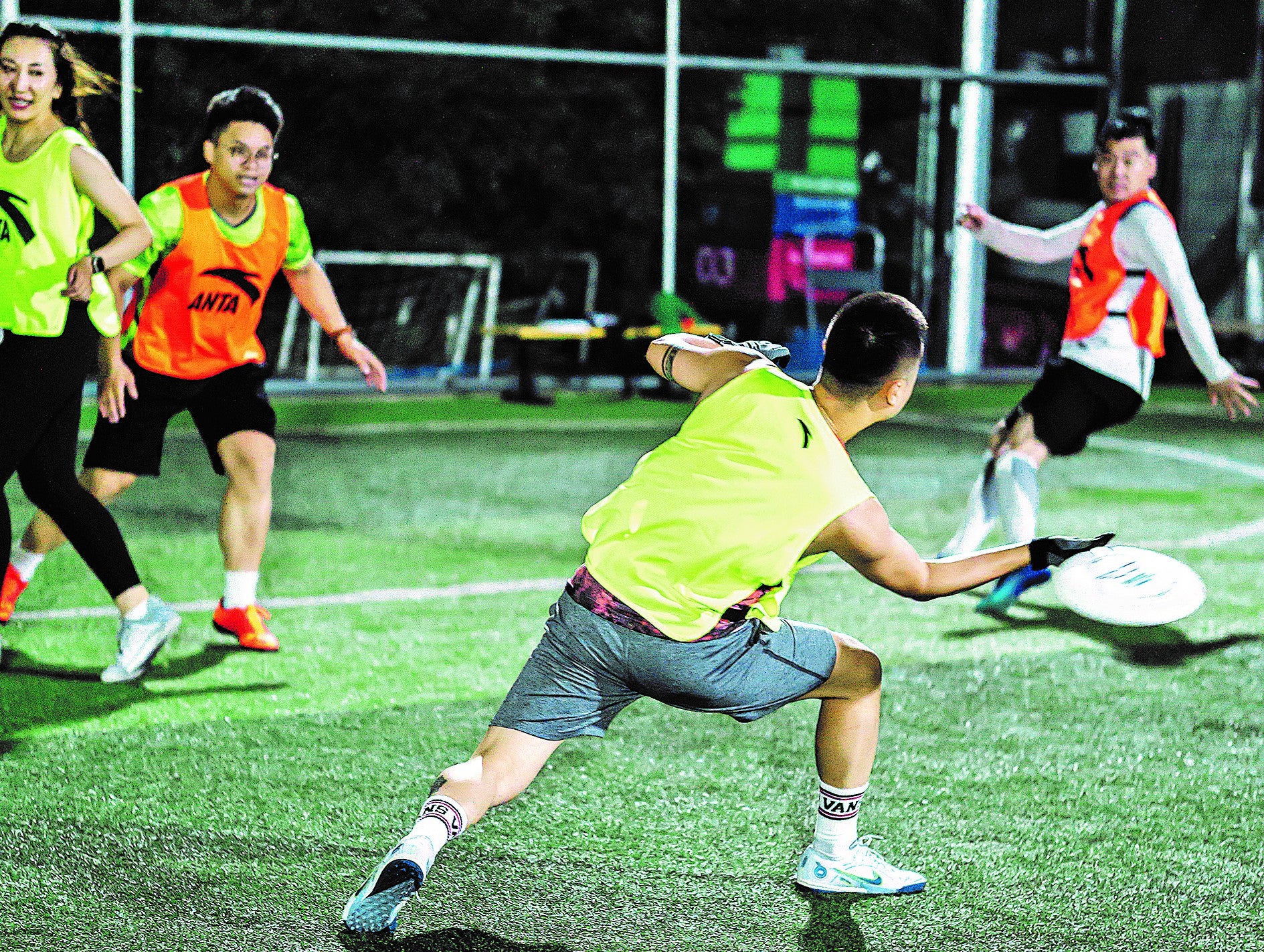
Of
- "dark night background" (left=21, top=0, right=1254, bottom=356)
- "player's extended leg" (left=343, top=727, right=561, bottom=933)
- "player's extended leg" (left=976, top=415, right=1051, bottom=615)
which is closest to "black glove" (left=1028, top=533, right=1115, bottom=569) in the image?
"player's extended leg" (left=343, top=727, right=561, bottom=933)

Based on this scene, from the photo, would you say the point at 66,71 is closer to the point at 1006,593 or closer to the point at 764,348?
the point at 764,348

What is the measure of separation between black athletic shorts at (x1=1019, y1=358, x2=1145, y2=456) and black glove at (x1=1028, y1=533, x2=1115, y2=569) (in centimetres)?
299

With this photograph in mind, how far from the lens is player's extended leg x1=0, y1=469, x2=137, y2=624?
5336 mm

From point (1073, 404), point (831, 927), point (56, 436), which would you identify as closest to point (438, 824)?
point (831, 927)

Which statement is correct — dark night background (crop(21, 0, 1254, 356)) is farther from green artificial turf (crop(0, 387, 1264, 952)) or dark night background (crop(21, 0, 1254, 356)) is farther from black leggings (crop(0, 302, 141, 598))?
black leggings (crop(0, 302, 141, 598))

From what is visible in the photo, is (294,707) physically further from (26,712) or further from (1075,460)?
(1075,460)

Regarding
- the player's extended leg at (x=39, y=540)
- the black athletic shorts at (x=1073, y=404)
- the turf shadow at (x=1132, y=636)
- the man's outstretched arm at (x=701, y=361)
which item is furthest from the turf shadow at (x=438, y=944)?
the black athletic shorts at (x=1073, y=404)

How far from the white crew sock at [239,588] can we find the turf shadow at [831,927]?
268cm

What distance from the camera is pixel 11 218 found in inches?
182

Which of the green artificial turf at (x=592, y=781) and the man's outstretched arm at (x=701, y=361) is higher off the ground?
the man's outstretched arm at (x=701, y=361)

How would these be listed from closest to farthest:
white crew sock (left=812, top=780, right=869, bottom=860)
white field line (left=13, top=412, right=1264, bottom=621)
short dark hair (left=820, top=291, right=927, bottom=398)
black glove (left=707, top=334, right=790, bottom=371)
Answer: short dark hair (left=820, top=291, right=927, bottom=398) < black glove (left=707, top=334, right=790, bottom=371) < white crew sock (left=812, top=780, right=869, bottom=860) < white field line (left=13, top=412, right=1264, bottom=621)

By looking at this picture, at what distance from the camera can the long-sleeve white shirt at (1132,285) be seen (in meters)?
5.80

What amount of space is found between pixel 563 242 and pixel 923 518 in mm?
6963

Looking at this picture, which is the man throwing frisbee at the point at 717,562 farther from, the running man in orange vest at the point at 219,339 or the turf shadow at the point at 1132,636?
the turf shadow at the point at 1132,636
